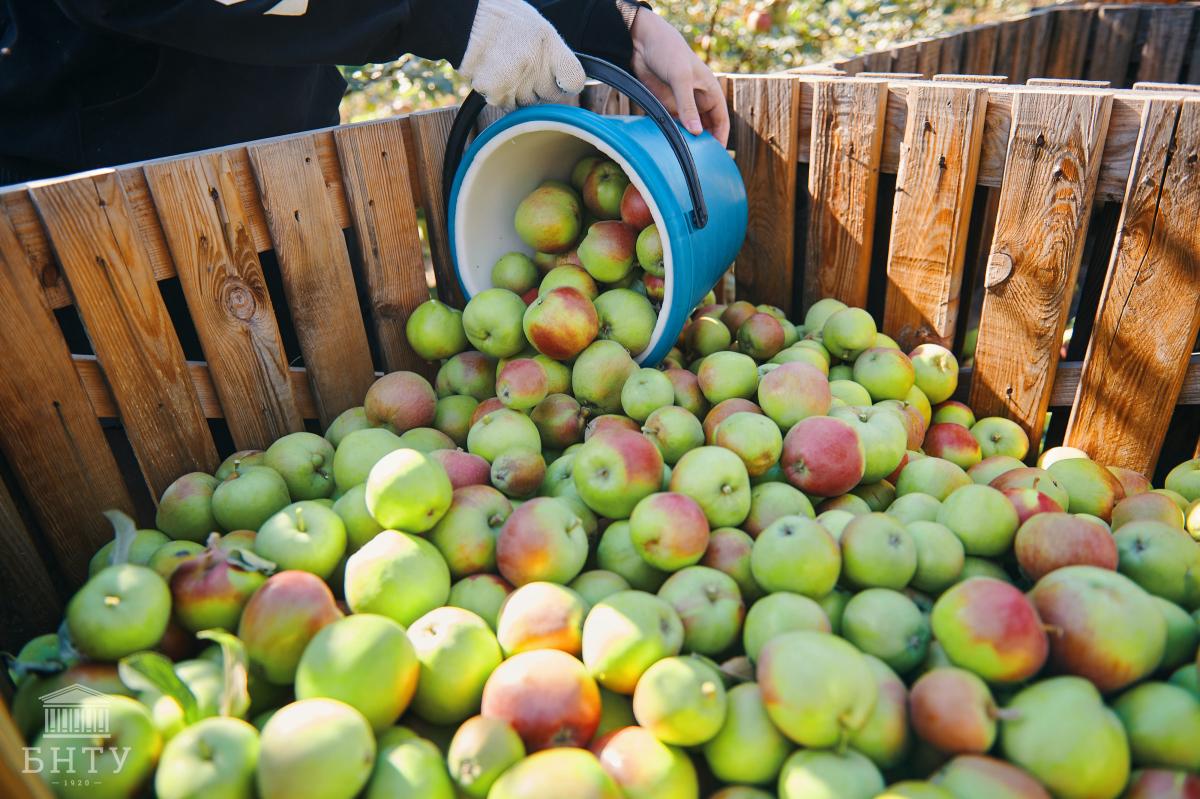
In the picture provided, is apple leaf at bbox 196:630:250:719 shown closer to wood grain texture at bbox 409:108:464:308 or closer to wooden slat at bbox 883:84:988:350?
wood grain texture at bbox 409:108:464:308

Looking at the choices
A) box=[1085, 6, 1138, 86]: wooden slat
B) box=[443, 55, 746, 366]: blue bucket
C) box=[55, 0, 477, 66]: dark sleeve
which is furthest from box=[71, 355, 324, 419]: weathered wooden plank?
box=[1085, 6, 1138, 86]: wooden slat

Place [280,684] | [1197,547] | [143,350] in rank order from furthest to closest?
[143,350]
[1197,547]
[280,684]

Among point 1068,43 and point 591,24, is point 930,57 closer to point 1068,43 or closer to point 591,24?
point 1068,43

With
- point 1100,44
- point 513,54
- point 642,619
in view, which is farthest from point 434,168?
point 1100,44

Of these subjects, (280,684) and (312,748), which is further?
(280,684)

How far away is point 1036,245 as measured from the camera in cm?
246

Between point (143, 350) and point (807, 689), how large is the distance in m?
1.88

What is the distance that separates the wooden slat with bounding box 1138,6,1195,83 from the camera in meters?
5.16

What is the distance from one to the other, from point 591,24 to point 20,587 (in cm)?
242

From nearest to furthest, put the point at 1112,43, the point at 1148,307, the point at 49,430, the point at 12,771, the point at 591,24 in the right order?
the point at 12,771, the point at 49,430, the point at 1148,307, the point at 591,24, the point at 1112,43

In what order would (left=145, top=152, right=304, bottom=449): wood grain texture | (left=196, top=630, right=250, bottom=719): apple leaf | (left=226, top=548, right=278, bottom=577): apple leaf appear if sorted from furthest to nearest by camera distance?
(left=145, top=152, right=304, bottom=449): wood grain texture
(left=226, top=548, right=278, bottom=577): apple leaf
(left=196, top=630, right=250, bottom=719): apple leaf

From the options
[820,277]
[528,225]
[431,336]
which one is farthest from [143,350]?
[820,277]

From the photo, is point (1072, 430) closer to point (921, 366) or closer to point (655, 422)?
point (921, 366)

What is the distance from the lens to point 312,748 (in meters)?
1.27
